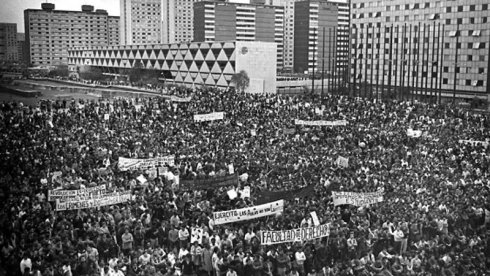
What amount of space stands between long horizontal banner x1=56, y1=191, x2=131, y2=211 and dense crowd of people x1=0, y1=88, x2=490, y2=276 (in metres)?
0.19

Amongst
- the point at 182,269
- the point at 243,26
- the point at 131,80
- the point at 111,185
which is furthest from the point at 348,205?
the point at 243,26

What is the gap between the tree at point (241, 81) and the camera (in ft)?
216

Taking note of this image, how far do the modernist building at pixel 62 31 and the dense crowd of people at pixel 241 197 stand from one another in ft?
177

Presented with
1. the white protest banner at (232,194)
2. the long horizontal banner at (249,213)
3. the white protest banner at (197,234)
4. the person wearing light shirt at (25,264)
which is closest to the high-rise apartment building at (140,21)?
the white protest banner at (232,194)

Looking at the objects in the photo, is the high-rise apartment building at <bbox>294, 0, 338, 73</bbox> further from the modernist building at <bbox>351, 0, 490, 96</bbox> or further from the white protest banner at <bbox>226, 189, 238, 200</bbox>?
the white protest banner at <bbox>226, 189, 238, 200</bbox>

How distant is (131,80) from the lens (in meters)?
79.8

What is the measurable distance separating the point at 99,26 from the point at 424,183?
138255 mm

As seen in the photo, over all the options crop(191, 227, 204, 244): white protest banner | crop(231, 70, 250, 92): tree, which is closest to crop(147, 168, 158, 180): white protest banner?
crop(191, 227, 204, 244): white protest banner

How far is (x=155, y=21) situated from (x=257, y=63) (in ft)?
338

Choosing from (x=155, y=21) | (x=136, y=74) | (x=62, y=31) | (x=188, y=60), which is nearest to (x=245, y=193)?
(x=188, y=60)

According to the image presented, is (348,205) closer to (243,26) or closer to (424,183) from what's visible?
(424,183)

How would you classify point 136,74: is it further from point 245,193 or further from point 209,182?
point 245,193

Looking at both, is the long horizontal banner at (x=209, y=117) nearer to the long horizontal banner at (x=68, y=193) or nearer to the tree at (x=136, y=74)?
the long horizontal banner at (x=68, y=193)

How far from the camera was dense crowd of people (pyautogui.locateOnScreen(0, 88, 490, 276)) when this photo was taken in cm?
1276
